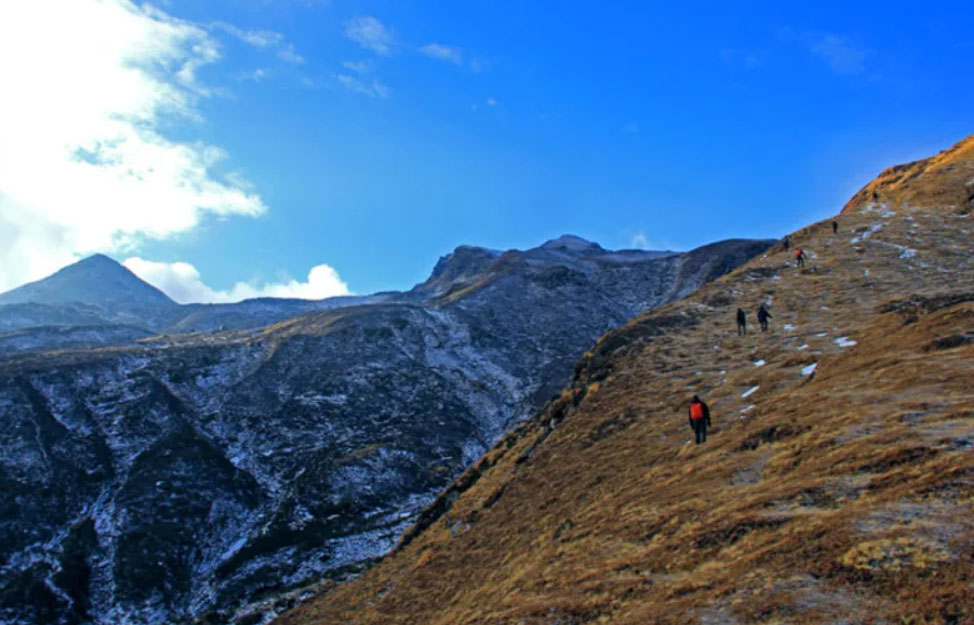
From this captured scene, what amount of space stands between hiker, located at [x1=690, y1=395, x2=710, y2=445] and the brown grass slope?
0.81 m

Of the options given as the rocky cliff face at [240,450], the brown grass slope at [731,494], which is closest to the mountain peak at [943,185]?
the brown grass slope at [731,494]

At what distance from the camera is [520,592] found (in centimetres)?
1855

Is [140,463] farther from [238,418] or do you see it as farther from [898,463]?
[898,463]

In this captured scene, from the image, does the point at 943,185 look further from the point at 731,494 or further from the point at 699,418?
the point at 731,494

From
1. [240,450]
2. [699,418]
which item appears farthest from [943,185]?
[240,450]

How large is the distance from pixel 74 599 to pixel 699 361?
1788 inches

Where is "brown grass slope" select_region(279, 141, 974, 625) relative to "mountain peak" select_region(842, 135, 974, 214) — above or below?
below

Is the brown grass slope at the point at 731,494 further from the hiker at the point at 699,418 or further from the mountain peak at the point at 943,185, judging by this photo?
the mountain peak at the point at 943,185

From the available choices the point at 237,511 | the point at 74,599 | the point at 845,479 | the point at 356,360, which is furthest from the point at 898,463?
the point at 356,360

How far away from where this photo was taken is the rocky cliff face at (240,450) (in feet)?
147

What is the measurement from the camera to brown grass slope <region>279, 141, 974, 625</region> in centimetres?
1201

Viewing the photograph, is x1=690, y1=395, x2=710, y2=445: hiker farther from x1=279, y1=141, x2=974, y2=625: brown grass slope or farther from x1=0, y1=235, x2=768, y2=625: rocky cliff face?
x1=0, y1=235, x2=768, y2=625: rocky cliff face

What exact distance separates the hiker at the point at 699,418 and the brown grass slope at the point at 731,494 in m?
0.81

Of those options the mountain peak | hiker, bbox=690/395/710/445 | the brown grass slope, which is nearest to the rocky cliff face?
the brown grass slope
